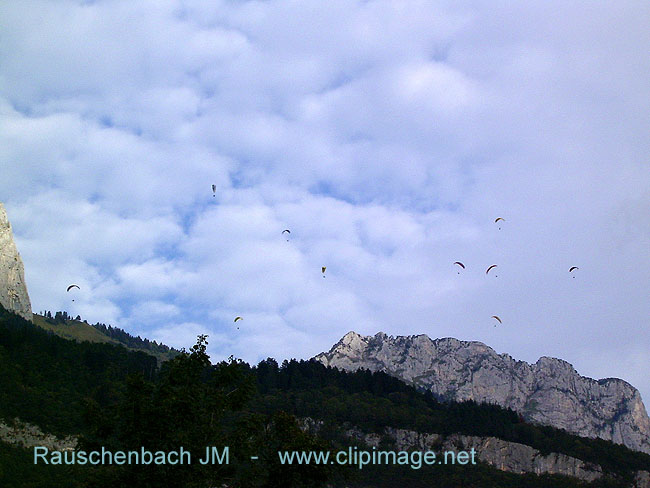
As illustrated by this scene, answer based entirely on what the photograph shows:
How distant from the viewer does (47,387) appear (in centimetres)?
13000

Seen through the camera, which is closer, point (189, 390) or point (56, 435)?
point (189, 390)

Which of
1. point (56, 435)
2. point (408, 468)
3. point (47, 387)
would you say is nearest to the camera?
point (56, 435)

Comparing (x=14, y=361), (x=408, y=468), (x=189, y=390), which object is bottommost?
(x=408, y=468)

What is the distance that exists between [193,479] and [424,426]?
16981cm

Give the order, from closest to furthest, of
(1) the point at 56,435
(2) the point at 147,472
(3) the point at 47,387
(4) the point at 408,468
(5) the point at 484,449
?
(2) the point at 147,472 < (1) the point at 56,435 < (3) the point at 47,387 < (4) the point at 408,468 < (5) the point at 484,449

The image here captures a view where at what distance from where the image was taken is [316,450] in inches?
1636

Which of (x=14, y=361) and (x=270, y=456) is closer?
(x=270, y=456)

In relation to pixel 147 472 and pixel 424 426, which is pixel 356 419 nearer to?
pixel 424 426

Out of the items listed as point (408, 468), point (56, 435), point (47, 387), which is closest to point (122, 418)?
point (56, 435)

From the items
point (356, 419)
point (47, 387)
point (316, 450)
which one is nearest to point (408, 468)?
point (356, 419)

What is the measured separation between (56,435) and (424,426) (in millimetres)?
121192

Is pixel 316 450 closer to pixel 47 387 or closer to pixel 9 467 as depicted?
pixel 9 467

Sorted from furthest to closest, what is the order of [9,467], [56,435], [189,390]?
[56,435] → [9,467] → [189,390]

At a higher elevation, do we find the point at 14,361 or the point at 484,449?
the point at 14,361
